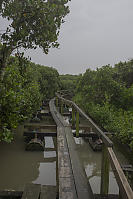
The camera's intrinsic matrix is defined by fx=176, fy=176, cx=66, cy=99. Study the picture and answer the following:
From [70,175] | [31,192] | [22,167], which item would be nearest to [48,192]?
[31,192]

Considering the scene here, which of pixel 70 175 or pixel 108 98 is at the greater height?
pixel 108 98

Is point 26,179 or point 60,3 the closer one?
point 60,3

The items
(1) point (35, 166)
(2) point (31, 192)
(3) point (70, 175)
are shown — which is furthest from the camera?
(1) point (35, 166)

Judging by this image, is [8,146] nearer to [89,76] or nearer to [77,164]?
[77,164]

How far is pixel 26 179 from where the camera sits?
4500 mm

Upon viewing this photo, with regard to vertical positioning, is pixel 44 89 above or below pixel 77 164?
above

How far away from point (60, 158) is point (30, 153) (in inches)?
106

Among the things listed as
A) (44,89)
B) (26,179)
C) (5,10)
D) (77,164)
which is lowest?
(26,179)

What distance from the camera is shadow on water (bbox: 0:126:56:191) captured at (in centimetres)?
441

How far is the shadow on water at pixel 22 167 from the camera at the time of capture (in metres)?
4.41

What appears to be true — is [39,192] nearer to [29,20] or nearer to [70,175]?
[70,175]

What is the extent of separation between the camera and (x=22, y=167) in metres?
5.05

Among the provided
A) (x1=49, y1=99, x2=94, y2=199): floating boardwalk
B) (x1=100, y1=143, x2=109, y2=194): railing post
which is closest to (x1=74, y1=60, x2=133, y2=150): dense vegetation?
(x1=49, y1=99, x2=94, y2=199): floating boardwalk

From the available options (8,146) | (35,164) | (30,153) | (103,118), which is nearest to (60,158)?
(35,164)
